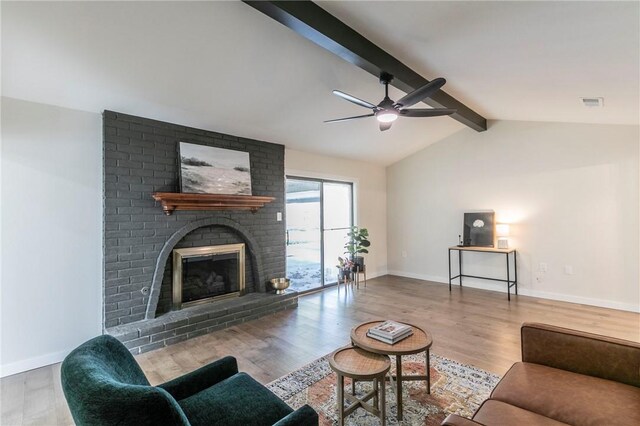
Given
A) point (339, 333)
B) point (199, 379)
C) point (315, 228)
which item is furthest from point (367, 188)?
point (199, 379)

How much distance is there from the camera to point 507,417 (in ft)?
4.53

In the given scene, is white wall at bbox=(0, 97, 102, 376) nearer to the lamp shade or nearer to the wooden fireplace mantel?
the wooden fireplace mantel

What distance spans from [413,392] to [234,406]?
1.50 meters

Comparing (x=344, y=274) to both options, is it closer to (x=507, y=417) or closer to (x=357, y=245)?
(x=357, y=245)

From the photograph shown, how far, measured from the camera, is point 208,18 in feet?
7.80

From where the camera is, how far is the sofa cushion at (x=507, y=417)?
1.34 meters

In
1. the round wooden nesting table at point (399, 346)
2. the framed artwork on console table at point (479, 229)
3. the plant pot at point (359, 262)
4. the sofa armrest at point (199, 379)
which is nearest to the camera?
the sofa armrest at point (199, 379)

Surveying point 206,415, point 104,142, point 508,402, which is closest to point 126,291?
point 104,142

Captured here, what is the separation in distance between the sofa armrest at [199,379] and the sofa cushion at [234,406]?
5 centimetres

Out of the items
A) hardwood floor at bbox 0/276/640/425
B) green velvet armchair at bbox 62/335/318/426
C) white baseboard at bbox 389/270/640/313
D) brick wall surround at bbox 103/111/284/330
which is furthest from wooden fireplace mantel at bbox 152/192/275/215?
white baseboard at bbox 389/270/640/313

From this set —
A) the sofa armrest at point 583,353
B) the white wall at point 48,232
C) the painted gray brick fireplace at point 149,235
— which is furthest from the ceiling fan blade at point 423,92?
the white wall at point 48,232

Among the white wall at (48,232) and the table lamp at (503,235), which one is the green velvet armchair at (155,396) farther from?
the table lamp at (503,235)

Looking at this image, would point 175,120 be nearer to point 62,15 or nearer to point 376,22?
point 62,15

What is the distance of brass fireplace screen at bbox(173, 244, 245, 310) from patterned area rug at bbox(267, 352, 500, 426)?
1.87 meters
